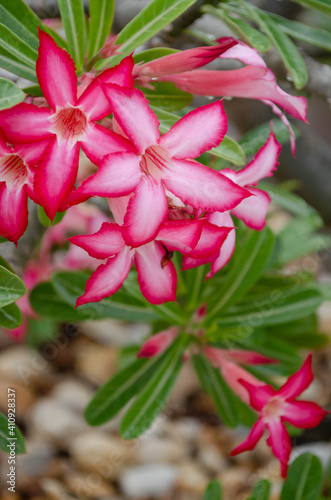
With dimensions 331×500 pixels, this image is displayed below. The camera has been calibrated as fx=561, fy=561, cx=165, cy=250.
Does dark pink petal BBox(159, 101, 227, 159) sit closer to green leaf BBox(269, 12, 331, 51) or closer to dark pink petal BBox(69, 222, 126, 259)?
dark pink petal BBox(69, 222, 126, 259)

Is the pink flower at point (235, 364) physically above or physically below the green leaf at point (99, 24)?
below

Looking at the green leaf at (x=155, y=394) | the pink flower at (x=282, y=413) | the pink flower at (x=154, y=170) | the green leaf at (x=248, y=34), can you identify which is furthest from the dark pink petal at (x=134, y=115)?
the green leaf at (x=155, y=394)

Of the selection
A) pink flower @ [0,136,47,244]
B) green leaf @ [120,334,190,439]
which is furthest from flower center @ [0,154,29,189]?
green leaf @ [120,334,190,439]

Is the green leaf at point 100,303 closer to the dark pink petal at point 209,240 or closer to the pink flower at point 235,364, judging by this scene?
the pink flower at point 235,364

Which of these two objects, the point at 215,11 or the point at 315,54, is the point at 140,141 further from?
the point at 315,54

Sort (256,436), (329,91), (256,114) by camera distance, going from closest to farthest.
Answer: (256,436)
(329,91)
(256,114)

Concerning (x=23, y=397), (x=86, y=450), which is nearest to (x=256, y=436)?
(x=86, y=450)

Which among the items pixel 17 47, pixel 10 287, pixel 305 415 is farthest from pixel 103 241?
pixel 305 415
